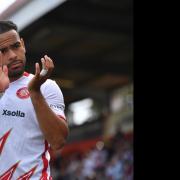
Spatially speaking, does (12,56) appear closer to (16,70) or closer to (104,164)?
A: (16,70)

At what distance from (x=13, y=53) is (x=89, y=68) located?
18229mm

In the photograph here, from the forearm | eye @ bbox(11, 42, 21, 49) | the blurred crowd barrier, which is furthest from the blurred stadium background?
the forearm

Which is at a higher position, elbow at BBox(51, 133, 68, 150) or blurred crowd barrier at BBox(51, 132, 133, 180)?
elbow at BBox(51, 133, 68, 150)

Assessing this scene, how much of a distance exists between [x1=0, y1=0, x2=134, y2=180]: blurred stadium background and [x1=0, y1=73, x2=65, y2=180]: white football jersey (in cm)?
463

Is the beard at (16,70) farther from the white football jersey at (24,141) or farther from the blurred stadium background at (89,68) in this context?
the blurred stadium background at (89,68)

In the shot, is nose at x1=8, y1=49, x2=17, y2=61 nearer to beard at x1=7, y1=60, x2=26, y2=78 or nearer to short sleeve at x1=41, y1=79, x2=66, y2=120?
beard at x1=7, y1=60, x2=26, y2=78

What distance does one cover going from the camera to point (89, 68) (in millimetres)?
22281

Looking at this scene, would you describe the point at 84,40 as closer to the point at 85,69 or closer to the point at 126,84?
the point at 85,69

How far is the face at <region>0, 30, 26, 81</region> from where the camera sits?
406 centimetres

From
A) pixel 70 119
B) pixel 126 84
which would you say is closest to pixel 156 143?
pixel 126 84

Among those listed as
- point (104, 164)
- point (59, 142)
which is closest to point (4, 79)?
point (59, 142)

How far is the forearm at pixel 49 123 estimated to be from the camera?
146 inches

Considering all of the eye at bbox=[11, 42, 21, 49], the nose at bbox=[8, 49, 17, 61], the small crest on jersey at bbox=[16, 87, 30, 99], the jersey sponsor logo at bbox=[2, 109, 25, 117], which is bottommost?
the jersey sponsor logo at bbox=[2, 109, 25, 117]

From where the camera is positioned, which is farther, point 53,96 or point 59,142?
point 53,96
